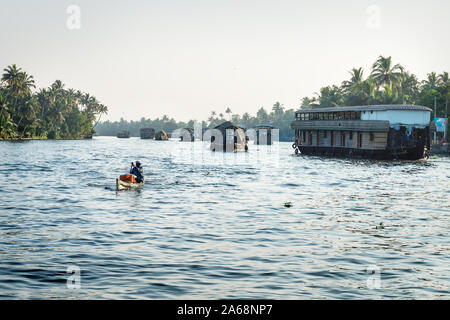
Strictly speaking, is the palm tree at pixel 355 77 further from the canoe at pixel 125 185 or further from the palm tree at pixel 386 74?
the canoe at pixel 125 185

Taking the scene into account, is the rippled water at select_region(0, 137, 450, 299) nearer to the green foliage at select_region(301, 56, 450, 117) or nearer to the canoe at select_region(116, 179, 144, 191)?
the canoe at select_region(116, 179, 144, 191)

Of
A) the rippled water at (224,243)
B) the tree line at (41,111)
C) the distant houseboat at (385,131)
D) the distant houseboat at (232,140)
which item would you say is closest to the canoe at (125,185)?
the rippled water at (224,243)

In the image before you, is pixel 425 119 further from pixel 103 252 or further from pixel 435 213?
pixel 103 252

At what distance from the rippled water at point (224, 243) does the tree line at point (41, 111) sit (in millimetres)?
95852

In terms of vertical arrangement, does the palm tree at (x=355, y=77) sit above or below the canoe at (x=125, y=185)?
above

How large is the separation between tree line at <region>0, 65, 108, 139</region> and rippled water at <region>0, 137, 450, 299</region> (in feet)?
314

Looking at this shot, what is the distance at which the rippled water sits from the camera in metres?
9.68

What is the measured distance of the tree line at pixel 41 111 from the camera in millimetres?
112688

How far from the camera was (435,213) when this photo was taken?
19891 millimetres

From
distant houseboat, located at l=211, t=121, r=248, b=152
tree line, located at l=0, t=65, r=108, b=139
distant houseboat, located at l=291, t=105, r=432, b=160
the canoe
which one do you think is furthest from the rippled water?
tree line, located at l=0, t=65, r=108, b=139

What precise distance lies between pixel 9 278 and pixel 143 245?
13.0 feet

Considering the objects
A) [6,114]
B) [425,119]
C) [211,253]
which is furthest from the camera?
[6,114]

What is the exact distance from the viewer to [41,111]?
141m
